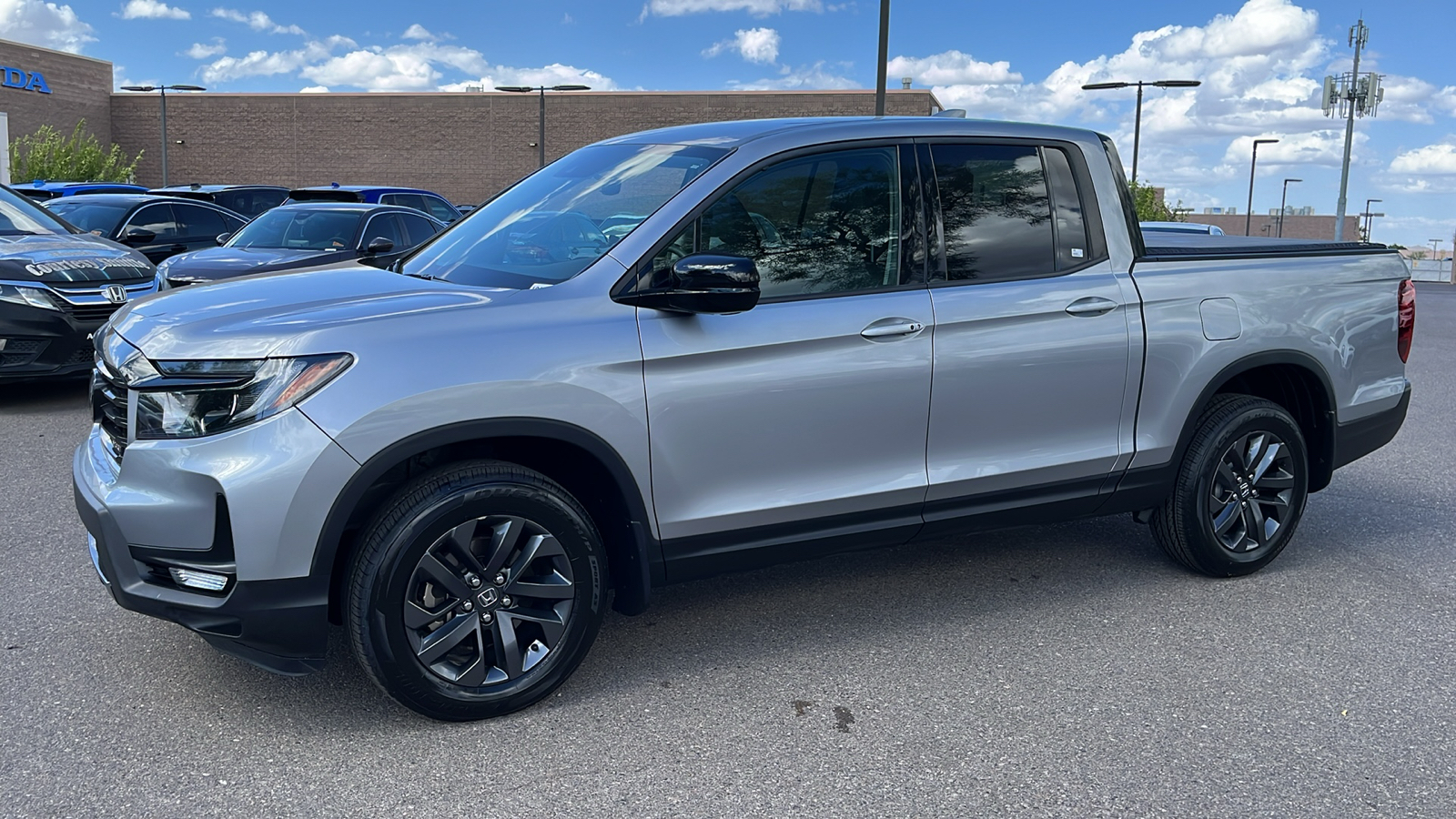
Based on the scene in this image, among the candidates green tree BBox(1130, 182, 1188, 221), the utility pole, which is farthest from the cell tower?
the utility pole

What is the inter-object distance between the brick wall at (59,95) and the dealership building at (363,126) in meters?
0.08

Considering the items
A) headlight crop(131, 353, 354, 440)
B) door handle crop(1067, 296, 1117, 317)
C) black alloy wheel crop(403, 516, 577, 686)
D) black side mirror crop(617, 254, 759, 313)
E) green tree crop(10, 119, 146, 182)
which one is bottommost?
black alloy wheel crop(403, 516, 577, 686)

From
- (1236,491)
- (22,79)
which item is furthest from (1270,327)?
(22,79)

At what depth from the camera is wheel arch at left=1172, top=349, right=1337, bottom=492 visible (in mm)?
4934

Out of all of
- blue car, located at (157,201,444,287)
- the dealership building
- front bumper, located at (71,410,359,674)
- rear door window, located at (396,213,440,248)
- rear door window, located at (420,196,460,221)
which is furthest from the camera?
the dealership building

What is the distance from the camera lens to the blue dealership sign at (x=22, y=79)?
46156 mm

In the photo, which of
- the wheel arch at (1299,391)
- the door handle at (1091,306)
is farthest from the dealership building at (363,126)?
the door handle at (1091,306)

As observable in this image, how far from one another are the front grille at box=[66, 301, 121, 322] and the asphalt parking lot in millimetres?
3581

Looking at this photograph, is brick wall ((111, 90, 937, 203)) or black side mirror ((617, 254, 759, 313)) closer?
black side mirror ((617, 254, 759, 313))

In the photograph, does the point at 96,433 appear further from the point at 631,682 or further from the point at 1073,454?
the point at 1073,454

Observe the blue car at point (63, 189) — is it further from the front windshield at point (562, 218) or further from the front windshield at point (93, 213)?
the front windshield at point (562, 218)

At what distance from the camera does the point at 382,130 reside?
53.1 m

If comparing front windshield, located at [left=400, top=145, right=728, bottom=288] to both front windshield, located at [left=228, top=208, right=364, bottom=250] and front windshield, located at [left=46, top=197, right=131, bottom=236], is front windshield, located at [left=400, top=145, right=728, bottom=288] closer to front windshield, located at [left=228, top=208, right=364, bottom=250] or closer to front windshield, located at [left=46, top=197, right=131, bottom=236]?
front windshield, located at [left=228, top=208, right=364, bottom=250]

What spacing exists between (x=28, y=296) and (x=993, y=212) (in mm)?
7043
